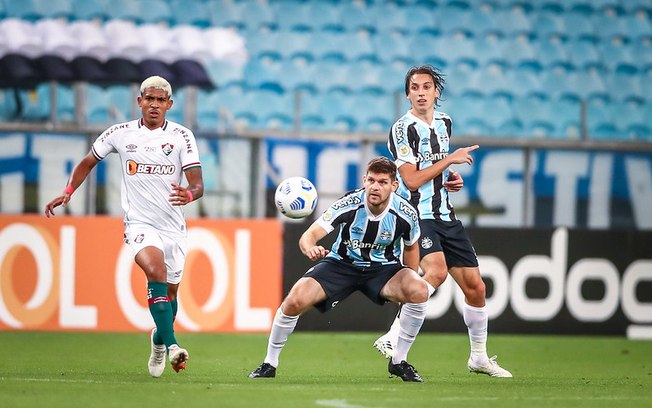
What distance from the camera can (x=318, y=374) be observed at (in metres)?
8.65

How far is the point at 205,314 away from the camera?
1252 cm

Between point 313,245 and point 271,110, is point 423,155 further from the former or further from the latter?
point 271,110

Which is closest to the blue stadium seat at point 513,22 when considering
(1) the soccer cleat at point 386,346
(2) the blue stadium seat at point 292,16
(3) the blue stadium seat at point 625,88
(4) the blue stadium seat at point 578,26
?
(4) the blue stadium seat at point 578,26

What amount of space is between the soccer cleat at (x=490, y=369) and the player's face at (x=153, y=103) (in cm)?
286

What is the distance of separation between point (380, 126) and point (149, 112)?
7793 mm

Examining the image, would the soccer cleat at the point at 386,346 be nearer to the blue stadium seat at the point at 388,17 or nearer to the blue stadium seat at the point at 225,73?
the blue stadium seat at the point at 225,73

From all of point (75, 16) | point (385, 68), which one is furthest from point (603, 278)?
point (75, 16)

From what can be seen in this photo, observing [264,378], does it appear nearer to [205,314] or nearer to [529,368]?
[529,368]

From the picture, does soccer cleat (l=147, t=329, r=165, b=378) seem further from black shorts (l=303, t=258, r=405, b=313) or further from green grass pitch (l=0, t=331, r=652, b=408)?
black shorts (l=303, t=258, r=405, b=313)

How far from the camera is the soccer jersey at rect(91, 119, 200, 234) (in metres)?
8.16

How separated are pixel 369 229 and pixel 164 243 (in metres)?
1.41

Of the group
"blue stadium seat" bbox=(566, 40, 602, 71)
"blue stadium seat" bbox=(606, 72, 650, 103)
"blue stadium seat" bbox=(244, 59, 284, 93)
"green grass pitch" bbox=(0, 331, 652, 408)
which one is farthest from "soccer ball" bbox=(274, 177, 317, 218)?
"blue stadium seat" bbox=(566, 40, 602, 71)

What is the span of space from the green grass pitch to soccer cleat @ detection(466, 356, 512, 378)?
7 centimetres

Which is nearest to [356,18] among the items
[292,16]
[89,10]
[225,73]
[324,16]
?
[324,16]
